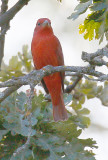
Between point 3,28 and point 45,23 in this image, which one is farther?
point 45,23

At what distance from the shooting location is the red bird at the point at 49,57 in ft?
15.8

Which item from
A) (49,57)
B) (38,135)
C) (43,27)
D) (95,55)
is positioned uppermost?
(43,27)

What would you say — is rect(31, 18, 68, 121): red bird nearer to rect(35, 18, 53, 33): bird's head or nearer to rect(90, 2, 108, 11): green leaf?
rect(35, 18, 53, 33): bird's head

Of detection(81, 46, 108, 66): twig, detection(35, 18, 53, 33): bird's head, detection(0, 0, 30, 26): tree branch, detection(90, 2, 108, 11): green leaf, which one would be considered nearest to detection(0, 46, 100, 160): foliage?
detection(81, 46, 108, 66): twig

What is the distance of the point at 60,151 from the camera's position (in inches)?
119

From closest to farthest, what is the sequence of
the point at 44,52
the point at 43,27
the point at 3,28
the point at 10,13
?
the point at 10,13 < the point at 3,28 < the point at 44,52 < the point at 43,27

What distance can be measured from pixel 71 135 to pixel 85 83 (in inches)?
98.4

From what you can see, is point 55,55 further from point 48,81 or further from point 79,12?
point 79,12

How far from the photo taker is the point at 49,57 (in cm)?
488

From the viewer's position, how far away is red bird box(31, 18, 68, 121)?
4828 mm

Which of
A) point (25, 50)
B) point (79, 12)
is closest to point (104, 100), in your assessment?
point (25, 50)

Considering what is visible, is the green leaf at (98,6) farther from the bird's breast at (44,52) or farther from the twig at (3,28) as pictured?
the bird's breast at (44,52)

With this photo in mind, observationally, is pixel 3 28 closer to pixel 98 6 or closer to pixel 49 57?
pixel 49 57

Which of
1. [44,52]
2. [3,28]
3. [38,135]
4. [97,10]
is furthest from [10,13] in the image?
[97,10]
